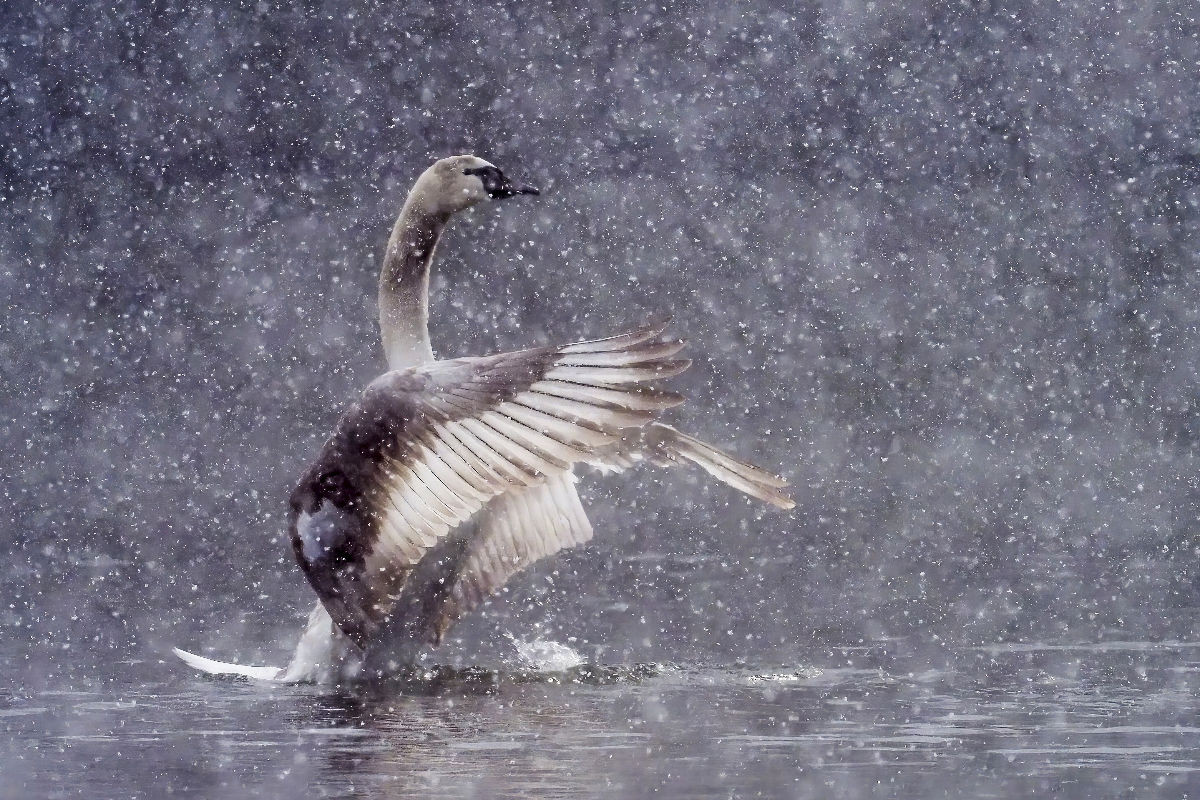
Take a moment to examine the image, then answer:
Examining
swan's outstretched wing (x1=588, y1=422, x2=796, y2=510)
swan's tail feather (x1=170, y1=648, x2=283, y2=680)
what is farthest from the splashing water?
swan's tail feather (x1=170, y1=648, x2=283, y2=680)

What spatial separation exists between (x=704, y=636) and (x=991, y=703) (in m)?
2.36

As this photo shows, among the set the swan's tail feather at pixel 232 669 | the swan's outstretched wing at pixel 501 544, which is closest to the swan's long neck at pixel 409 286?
the swan's outstretched wing at pixel 501 544

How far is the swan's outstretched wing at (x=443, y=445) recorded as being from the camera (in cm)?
561

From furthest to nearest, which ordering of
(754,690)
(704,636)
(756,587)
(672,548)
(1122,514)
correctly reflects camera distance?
(1122,514) → (672,548) → (756,587) → (704,636) → (754,690)

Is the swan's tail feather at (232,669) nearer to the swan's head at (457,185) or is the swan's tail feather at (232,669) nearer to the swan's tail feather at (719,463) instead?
the swan's tail feather at (719,463)

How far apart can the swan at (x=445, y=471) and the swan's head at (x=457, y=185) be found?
1.06 feet

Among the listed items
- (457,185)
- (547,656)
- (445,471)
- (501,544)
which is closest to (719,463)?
(501,544)

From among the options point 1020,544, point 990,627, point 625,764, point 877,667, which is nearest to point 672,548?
point 1020,544

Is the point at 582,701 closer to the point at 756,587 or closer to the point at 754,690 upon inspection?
the point at 754,690

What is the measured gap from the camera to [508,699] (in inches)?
248

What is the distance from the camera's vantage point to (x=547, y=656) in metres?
7.41

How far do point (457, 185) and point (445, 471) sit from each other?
183 centimetres

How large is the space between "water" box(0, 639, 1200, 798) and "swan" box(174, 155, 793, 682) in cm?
30

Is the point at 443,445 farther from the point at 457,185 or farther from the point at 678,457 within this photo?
the point at 457,185
